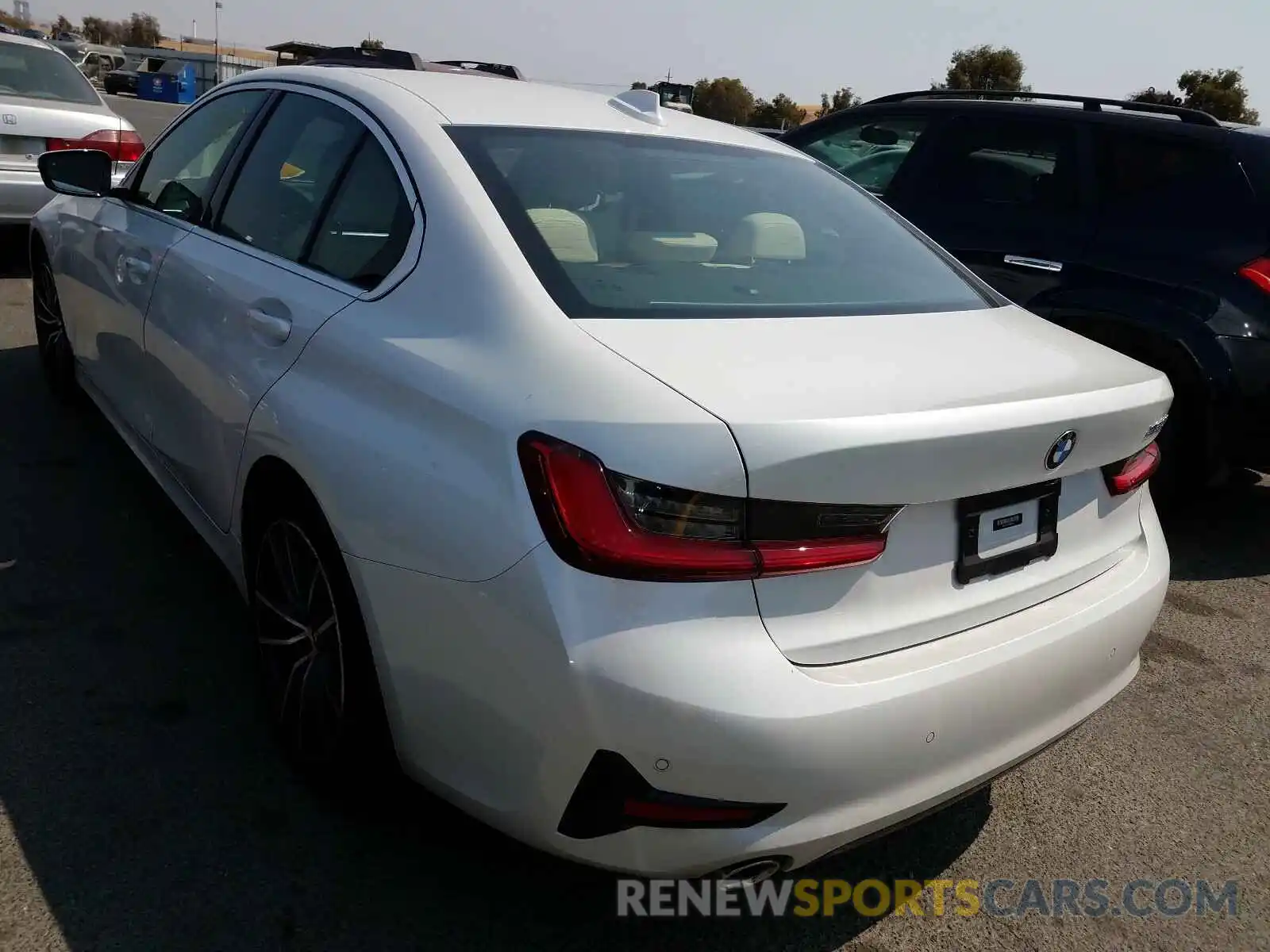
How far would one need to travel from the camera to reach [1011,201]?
16.2ft

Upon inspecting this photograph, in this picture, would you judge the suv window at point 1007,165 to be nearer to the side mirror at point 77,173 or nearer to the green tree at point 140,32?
the side mirror at point 77,173

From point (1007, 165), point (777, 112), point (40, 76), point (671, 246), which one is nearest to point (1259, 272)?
point (1007, 165)

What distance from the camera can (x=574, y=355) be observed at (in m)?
1.85

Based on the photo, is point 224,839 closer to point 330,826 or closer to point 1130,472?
point 330,826

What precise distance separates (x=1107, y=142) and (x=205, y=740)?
14.1ft

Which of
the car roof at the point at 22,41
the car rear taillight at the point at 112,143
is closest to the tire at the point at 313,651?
the car rear taillight at the point at 112,143

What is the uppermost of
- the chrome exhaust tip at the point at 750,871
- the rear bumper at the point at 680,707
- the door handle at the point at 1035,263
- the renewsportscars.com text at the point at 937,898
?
the door handle at the point at 1035,263

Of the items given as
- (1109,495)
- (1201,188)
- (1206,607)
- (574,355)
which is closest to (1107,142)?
(1201,188)

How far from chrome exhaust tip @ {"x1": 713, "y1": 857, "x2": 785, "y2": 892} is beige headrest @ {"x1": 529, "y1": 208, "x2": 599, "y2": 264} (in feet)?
3.83

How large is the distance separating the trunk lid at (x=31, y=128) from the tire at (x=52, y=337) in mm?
2740

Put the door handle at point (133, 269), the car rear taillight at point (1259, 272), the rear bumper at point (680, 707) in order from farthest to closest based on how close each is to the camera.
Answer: the car rear taillight at point (1259, 272), the door handle at point (133, 269), the rear bumper at point (680, 707)

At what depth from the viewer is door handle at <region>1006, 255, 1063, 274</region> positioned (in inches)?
182

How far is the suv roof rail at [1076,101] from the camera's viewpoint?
4734mm

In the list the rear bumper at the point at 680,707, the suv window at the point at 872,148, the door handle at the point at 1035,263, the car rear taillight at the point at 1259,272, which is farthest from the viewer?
the suv window at the point at 872,148
